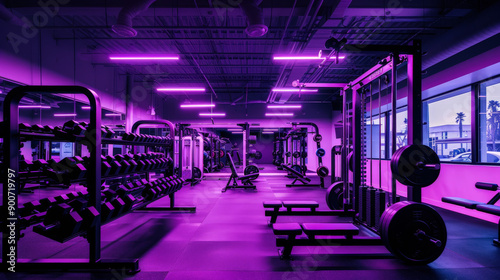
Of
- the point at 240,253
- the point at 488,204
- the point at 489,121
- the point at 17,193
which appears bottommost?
the point at 240,253

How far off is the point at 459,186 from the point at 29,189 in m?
9.02

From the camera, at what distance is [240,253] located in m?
2.43

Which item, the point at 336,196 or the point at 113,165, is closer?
the point at 113,165

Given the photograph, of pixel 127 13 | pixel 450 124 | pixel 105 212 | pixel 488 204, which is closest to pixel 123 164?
pixel 105 212

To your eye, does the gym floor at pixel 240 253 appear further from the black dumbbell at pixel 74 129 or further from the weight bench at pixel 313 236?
the black dumbbell at pixel 74 129

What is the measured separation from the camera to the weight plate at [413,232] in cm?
213

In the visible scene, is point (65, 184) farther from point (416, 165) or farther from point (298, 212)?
point (416, 165)

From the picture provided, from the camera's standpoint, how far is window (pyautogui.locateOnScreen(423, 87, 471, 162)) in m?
4.70

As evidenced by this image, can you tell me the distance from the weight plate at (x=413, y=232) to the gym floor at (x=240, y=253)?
0.37ft

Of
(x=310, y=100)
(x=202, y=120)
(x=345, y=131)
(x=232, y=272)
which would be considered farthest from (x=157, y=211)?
(x=310, y=100)

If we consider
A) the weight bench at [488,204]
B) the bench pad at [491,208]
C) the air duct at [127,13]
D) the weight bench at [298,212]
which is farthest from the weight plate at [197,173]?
the bench pad at [491,208]

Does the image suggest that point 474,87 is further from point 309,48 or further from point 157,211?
point 157,211

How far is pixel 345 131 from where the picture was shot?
12.0 ft

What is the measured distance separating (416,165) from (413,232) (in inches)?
22.3
